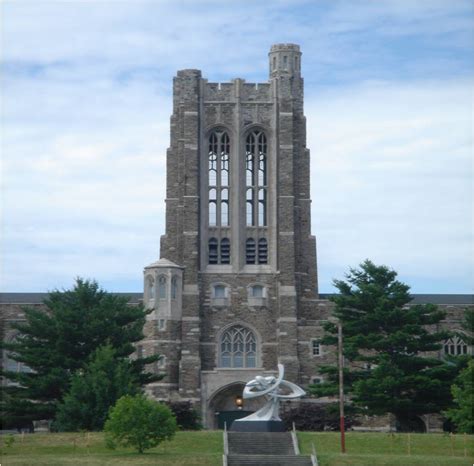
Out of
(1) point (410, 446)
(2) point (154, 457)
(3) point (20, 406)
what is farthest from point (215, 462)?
(3) point (20, 406)

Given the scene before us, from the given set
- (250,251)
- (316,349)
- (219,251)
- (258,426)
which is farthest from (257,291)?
(258,426)

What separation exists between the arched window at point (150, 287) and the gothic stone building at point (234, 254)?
0.10 m

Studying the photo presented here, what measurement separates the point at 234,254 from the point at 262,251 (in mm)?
1741

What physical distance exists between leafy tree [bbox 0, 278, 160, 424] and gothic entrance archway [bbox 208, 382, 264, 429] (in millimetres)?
11029

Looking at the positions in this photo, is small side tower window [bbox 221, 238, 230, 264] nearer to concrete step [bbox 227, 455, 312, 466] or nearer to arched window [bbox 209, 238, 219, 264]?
arched window [bbox 209, 238, 219, 264]

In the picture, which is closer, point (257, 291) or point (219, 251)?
point (257, 291)

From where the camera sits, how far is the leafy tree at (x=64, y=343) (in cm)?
7844

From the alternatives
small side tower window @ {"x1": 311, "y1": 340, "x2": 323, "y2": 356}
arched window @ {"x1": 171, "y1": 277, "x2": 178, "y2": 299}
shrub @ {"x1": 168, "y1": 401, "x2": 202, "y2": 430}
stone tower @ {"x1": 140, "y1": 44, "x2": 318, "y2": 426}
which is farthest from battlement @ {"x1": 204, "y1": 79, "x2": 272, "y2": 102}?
shrub @ {"x1": 168, "y1": 401, "x2": 202, "y2": 430}

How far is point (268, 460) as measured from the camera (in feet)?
201

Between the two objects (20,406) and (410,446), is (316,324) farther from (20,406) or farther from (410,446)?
(410,446)

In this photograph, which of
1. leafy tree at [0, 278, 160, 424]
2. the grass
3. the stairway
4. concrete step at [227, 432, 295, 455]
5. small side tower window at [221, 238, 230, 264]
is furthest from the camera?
small side tower window at [221, 238, 230, 264]

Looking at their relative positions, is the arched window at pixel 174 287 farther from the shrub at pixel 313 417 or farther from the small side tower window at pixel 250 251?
the shrub at pixel 313 417

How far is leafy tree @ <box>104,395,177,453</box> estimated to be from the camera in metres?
62.7

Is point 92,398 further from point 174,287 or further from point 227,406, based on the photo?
point 227,406
